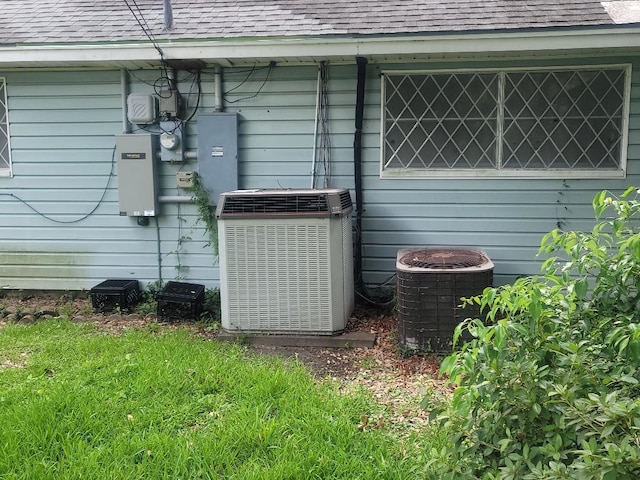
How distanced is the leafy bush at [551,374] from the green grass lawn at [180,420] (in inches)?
18.7

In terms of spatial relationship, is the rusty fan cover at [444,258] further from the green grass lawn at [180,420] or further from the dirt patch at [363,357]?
the green grass lawn at [180,420]

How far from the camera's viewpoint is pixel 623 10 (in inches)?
188

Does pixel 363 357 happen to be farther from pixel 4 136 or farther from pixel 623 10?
pixel 4 136

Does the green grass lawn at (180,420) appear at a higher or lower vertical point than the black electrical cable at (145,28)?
lower

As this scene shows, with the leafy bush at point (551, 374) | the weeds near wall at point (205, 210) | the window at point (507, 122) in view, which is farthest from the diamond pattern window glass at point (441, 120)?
the leafy bush at point (551, 374)

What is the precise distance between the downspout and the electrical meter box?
2028 millimetres

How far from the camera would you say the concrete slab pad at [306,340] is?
454 centimetres

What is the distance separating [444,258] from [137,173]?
3138 mm

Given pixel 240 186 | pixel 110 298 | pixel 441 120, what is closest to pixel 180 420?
pixel 110 298

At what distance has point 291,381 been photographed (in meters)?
3.59

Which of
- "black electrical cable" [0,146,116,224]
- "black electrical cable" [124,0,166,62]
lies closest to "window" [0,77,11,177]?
"black electrical cable" [0,146,116,224]

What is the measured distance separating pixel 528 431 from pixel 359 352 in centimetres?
247

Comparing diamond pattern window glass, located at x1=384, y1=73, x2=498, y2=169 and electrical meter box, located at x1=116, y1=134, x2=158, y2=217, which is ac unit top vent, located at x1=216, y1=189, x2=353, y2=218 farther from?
electrical meter box, located at x1=116, y1=134, x2=158, y2=217

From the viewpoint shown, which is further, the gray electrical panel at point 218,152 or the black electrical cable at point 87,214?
the black electrical cable at point 87,214
